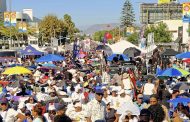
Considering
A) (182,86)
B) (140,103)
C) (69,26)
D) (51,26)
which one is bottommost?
(140,103)

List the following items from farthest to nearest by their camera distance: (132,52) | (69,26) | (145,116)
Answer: (69,26) < (132,52) < (145,116)

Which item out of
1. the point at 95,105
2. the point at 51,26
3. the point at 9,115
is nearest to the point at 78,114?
the point at 95,105

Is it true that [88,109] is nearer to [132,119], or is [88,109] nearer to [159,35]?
[132,119]

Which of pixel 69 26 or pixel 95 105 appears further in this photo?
pixel 69 26

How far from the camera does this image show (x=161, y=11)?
13162cm

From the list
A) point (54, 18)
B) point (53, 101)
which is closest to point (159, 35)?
point (54, 18)

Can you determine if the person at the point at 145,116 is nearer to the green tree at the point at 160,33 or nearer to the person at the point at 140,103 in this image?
the person at the point at 140,103

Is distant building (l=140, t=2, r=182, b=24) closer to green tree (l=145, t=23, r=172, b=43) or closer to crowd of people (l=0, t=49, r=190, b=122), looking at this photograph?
green tree (l=145, t=23, r=172, b=43)

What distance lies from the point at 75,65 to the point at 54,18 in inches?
2978

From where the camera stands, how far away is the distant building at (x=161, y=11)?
12266 centimetres

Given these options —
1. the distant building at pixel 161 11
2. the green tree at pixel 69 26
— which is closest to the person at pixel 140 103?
the green tree at pixel 69 26

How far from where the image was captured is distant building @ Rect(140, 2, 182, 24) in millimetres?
122656

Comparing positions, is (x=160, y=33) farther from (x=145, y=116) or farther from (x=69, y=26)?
(x=145, y=116)

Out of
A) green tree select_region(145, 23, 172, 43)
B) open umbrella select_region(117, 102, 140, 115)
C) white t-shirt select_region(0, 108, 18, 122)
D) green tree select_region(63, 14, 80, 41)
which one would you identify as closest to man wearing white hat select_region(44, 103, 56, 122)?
white t-shirt select_region(0, 108, 18, 122)
